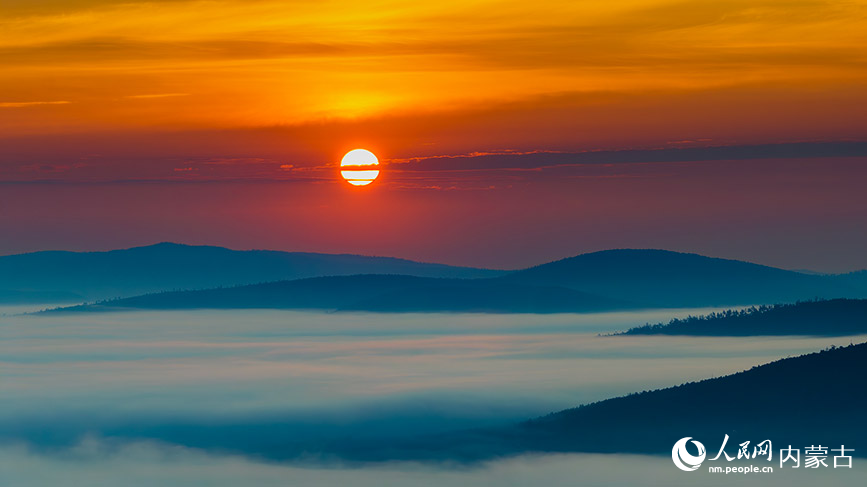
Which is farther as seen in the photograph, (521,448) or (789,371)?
(521,448)

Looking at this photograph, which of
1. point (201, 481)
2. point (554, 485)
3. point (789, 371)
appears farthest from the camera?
point (201, 481)

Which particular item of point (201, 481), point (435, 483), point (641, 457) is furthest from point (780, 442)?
point (201, 481)

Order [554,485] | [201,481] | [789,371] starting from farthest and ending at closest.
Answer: [201,481], [789,371], [554,485]

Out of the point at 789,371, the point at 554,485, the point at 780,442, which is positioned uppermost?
the point at 789,371

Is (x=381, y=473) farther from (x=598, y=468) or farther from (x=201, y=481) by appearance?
(x=598, y=468)

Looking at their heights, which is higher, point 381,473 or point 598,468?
point 381,473

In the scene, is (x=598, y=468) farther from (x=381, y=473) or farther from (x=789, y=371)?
(x=381, y=473)
